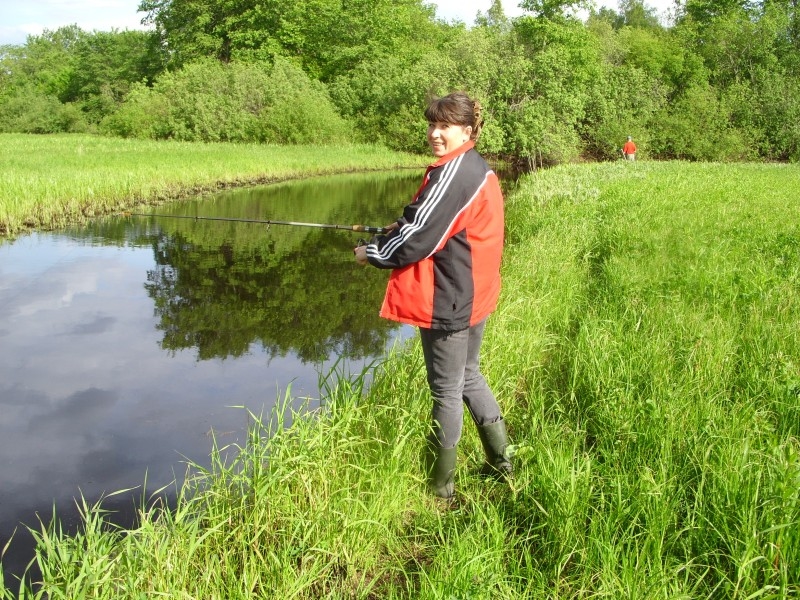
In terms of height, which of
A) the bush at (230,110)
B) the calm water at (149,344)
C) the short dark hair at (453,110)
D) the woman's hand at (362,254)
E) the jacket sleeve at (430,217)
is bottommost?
the calm water at (149,344)

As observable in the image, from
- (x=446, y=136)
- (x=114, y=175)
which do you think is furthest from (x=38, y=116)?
(x=446, y=136)

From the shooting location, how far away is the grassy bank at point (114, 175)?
→ 43.1ft

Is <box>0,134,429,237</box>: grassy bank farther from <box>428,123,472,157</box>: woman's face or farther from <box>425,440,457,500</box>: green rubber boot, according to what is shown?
<box>428,123,472,157</box>: woman's face

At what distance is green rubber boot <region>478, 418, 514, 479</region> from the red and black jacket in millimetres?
657

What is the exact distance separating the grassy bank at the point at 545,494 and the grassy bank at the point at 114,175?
1057cm

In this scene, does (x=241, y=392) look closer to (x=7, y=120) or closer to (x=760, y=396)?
(x=760, y=396)

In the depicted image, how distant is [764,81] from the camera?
43.1 m

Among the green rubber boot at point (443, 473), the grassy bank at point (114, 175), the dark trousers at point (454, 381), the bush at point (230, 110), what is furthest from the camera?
the bush at point (230, 110)

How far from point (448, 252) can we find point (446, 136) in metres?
0.51

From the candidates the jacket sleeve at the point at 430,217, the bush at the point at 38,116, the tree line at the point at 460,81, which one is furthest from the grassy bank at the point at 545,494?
the bush at the point at 38,116

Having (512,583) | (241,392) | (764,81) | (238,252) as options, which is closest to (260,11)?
(764,81)

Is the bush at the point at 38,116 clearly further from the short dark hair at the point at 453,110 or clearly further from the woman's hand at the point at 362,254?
the short dark hair at the point at 453,110

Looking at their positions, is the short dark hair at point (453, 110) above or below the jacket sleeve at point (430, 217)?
above

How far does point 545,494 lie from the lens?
3.19 meters
